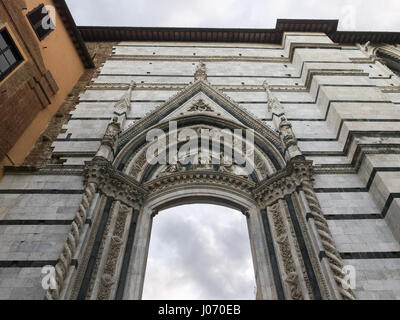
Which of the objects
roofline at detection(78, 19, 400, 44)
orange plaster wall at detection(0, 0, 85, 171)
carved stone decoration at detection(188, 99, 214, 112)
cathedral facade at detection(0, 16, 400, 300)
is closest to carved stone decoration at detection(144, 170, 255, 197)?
A: cathedral facade at detection(0, 16, 400, 300)

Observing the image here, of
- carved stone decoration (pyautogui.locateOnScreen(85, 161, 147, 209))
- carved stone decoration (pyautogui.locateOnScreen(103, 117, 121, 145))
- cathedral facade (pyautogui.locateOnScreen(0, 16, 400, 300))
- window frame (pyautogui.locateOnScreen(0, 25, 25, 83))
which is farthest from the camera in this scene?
carved stone decoration (pyautogui.locateOnScreen(103, 117, 121, 145))

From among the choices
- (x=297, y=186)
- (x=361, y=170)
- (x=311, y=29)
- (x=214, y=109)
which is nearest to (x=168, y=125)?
(x=214, y=109)

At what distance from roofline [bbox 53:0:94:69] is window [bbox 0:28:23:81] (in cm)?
324

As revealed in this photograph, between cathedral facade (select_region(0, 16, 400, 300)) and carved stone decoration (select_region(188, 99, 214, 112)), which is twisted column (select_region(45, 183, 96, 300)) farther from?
carved stone decoration (select_region(188, 99, 214, 112))

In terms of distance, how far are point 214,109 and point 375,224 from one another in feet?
15.0

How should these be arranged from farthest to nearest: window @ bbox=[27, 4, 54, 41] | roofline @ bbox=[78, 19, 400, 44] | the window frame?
roofline @ bbox=[78, 19, 400, 44] < window @ bbox=[27, 4, 54, 41] < the window frame

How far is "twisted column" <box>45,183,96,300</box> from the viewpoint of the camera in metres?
3.71

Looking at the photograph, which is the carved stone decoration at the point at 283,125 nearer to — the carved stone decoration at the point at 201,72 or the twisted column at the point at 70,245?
the carved stone decoration at the point at 201,72

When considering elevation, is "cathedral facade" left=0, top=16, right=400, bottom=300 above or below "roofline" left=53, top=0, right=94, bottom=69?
below

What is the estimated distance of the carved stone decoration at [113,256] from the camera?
4.32 m

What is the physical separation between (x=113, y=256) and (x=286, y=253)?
9.14ft

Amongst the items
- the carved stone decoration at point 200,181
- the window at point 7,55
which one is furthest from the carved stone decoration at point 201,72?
the window at point 7,55

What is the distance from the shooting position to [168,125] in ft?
23.8
